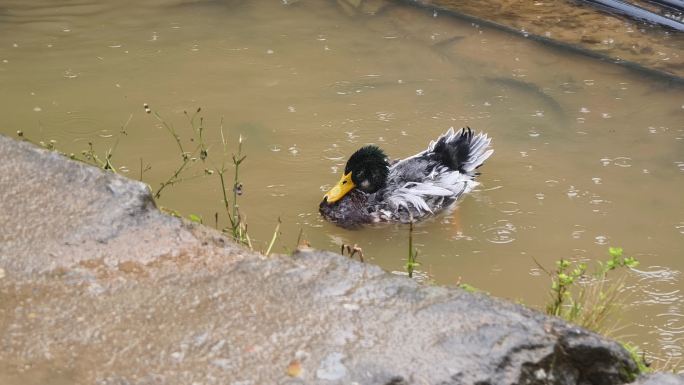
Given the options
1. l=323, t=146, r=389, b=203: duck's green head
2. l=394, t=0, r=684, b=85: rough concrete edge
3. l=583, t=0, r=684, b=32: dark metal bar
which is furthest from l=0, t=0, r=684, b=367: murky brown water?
l=583, t=0, r=684, b=32: dark metal bar

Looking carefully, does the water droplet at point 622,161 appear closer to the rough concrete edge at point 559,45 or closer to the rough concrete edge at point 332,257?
the rough concrete edge at point 559,45

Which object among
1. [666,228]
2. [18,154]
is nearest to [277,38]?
[666,228]

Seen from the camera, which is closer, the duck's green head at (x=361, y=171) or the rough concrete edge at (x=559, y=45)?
the duck's green head at (x=361, y=171)

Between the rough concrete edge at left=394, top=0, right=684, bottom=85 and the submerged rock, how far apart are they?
250 inches

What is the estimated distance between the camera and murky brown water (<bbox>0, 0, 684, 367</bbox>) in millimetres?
6516

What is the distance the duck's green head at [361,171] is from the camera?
686cm

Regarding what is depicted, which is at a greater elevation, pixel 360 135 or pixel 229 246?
pixel 229 246

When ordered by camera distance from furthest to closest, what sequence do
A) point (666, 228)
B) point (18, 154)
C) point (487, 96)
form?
point (487, 96) → point (666, 228) → point (18, 154)

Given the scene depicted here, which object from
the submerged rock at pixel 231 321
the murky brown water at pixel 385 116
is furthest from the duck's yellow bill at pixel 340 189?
the submerged rock at pixel 231 321

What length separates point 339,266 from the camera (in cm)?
362

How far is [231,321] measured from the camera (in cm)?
335

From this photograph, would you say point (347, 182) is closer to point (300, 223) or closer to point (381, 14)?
point (300, 223)

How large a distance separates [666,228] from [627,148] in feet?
4.09

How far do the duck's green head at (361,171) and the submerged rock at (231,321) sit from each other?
9.82ft
